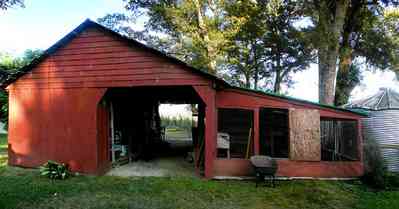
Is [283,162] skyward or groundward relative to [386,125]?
groundward

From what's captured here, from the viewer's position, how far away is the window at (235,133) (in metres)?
8.38

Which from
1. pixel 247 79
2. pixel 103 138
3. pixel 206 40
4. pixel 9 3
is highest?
pixel 206 40

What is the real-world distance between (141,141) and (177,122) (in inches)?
628

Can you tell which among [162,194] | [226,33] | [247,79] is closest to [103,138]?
[162,194]

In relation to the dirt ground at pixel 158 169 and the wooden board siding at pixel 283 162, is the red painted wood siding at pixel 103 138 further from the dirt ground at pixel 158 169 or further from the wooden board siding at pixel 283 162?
the wooden board siding at pixel 283 162

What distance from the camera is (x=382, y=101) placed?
9.41m

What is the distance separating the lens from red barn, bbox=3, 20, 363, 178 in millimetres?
7883

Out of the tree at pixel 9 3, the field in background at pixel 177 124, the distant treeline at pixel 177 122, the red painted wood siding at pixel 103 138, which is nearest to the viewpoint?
the tree at pixel 9 3

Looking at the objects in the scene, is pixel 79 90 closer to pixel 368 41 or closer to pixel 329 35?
pixel 329 35

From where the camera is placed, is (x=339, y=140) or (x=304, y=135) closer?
(x=304, y=135)

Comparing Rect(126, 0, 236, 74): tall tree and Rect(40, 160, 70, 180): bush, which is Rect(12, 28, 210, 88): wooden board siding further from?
Rect(126, 0, 236, 74): tall tree

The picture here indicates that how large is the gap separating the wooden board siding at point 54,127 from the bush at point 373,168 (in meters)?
7.58

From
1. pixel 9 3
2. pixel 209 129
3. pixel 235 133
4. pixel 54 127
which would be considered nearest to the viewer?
pixel 9 3

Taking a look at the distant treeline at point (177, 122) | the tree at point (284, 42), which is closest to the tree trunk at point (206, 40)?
the tree at point (284, 42)
